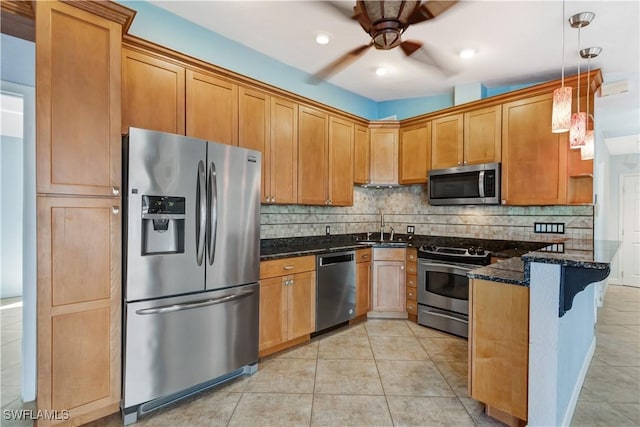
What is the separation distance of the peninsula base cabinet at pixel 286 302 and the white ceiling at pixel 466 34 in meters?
2.06

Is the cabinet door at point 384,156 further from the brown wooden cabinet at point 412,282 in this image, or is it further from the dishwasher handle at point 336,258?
the dishwasher handle at point 336,258

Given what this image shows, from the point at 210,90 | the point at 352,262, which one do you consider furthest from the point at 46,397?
the point at 352,262

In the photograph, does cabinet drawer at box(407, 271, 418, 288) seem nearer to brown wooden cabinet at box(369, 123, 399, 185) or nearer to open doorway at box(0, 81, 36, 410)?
brown wooden cabinet at box(369, 123, 399, 185)

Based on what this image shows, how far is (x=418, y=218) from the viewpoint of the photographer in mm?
4332

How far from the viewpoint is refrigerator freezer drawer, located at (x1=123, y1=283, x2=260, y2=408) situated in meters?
1.92

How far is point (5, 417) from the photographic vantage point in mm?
1889

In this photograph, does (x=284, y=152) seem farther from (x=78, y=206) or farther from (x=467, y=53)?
(x=467, y=53)

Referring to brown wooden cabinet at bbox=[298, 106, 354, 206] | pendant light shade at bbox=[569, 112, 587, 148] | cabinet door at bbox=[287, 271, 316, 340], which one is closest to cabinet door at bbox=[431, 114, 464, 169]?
brown wooden cabinet at bbox=[298, 106, 354, 206]

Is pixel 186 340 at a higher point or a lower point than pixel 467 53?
lower

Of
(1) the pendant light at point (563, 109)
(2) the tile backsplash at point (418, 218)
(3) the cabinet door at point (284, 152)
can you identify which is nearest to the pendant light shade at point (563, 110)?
(1) the pendant light at point (563, 109)

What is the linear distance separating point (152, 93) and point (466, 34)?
263cm

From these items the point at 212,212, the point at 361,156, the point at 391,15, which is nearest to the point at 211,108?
Result: the point at 212,212

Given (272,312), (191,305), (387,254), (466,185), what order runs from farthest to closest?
(387,254)
(466,185)
(272,312)
(191,305)

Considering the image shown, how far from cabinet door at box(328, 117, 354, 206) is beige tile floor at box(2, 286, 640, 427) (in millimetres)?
1606
